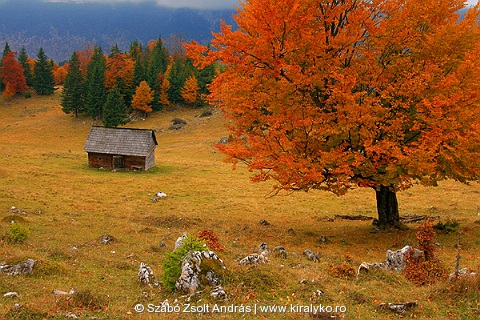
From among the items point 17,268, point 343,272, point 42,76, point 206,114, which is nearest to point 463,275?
point 343,272

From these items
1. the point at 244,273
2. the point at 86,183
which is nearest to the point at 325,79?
the point at 244,273

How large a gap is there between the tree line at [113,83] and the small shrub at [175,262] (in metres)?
73.3

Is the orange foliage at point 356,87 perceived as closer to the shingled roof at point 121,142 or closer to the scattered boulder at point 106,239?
the scattered boulder at point 106,239

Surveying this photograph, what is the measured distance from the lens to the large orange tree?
50.5 feet

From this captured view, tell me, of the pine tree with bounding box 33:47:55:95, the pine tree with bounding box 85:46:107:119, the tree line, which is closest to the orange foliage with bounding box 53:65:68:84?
the tree line

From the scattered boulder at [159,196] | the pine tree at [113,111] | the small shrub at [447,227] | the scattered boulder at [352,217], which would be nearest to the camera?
the small shrub at [447,227]

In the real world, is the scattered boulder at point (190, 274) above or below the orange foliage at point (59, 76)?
below

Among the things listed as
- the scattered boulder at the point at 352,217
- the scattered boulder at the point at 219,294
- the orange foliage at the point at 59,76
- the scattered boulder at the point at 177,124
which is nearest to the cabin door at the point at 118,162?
the scattered boulder at the point at 352,217

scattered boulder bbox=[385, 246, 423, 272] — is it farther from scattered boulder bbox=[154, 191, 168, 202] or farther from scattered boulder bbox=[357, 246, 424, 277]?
scattered boulder bbox=[154, 191, 168, 202]

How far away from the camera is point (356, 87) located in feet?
57.3

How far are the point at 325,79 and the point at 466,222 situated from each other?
12.2m

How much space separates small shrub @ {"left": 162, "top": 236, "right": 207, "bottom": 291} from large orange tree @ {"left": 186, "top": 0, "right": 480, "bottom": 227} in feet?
20.2

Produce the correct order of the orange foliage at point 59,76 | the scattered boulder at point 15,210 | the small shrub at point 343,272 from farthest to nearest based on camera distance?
1. the orange foliage at point 59,76
2. the scattered boulder at point 15,210
3. the small shrub at point 343,272

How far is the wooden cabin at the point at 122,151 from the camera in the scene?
47.1 metres
